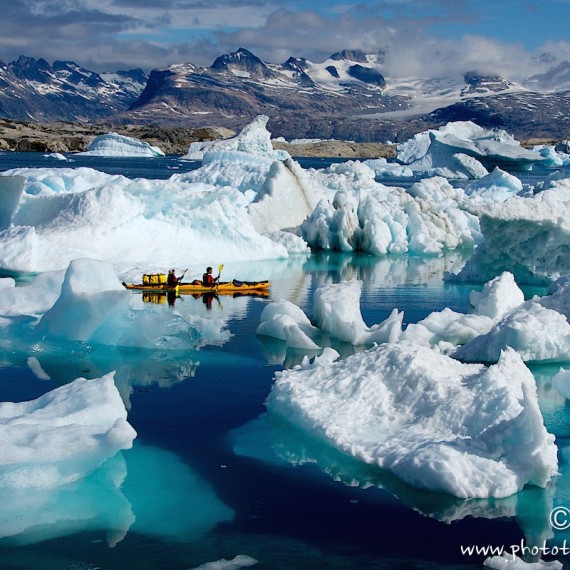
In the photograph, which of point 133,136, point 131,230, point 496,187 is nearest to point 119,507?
point 131,230

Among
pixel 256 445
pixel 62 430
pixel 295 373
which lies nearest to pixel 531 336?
pixel 295 373

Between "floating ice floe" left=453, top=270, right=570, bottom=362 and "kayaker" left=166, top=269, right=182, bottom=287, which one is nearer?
"floating ice floe" left=453, top=270, right=570, bottom=362

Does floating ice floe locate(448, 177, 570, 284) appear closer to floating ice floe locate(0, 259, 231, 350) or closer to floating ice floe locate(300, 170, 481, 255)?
floating ice floe locate(300, 170, 481, 255)

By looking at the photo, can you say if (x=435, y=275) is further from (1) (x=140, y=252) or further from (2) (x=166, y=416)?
(2) (x=166, y=416)

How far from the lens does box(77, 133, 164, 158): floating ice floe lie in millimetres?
77188

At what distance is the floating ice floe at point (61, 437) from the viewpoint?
265 inches

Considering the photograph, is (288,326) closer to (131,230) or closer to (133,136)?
(131,230)

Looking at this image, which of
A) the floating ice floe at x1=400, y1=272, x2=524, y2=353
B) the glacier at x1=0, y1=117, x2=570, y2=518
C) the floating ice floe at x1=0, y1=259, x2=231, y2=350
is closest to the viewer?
the glacier at x1=0, y1=117, x2=570, y2=518

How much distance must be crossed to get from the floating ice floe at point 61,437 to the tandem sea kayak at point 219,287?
8338mm

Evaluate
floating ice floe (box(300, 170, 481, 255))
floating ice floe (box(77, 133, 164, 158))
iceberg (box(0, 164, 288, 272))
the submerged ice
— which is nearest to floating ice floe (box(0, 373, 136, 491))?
iceberg (box(0, 164, 288, 272))

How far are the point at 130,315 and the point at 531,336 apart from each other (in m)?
5.07

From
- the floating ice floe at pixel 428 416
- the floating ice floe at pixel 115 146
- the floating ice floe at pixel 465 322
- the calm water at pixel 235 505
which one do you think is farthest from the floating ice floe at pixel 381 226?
the floating ice floe at pixel 115 146

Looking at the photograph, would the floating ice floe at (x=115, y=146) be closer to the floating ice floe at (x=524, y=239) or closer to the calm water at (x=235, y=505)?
the floating ice floe at (x=524, y=239)

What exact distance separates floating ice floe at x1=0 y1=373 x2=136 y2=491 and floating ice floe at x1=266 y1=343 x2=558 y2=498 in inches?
70.3
